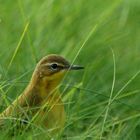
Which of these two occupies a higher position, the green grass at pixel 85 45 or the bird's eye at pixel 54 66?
the bird's eye at pixel 54 66

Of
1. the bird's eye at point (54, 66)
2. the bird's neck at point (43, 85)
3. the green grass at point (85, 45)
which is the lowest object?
the green grass at point (85, 45)

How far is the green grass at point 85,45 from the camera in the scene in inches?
341

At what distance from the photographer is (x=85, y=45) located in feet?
31.2

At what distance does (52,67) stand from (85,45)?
1.36 metres

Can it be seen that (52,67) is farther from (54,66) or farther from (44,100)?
(44,100)

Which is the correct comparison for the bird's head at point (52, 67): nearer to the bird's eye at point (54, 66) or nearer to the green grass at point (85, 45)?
the bird's eye at point (54, 66)

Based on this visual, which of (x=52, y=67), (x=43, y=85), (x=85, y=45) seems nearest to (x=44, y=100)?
(x=43, y=85)

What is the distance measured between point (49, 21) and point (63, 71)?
1663 mm

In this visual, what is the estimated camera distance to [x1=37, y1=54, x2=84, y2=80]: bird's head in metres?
8.18

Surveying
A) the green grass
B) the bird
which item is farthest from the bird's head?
the green grass

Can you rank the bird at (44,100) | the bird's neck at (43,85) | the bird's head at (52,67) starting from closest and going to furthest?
the bird at (44,100), the bird's neck at (43,85), the bird's head at (52,67)

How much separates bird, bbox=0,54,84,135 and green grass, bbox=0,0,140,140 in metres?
0.19

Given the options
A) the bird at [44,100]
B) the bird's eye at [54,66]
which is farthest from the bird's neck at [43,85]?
the bird's eye at [54,66]

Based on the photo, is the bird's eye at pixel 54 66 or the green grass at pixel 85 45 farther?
the green grass at pixel 85 45
